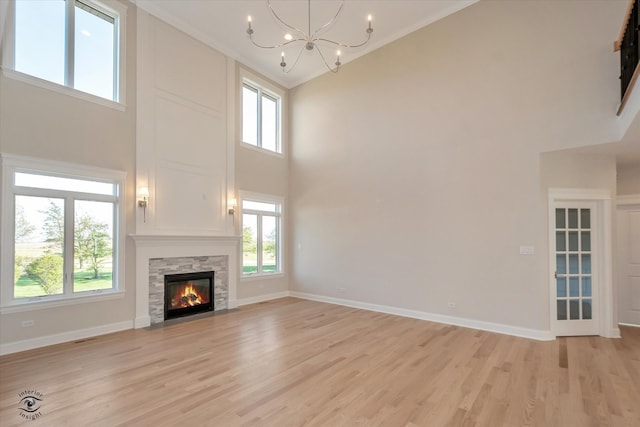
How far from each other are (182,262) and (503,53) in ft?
21.7

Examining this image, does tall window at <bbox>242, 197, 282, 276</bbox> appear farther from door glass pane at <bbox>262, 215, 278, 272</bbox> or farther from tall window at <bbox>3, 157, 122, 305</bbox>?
tall window at <bbox>3, 157, 122, 305</bbox>

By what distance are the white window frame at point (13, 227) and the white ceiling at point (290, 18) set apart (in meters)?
3.09

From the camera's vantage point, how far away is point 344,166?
23.3ft

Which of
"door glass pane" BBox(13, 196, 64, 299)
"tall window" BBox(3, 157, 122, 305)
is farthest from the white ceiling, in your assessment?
"door glass pane" BBox(13, 196, 64, 299)

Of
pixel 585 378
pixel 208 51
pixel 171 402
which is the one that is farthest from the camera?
pixel 208 51

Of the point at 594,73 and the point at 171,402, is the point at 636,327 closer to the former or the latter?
the point at 594,73

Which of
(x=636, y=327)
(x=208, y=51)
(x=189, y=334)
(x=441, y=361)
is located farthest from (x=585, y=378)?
(x=208, y=51)

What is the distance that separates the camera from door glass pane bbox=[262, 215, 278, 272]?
7684mm

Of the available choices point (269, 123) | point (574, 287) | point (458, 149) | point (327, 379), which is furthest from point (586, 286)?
point (269, 123)

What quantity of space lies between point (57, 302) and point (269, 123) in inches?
220

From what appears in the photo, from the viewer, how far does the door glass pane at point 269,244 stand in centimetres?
768

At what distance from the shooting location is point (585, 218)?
4984mm

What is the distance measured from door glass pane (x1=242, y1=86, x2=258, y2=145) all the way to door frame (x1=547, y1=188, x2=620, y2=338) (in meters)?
5.98

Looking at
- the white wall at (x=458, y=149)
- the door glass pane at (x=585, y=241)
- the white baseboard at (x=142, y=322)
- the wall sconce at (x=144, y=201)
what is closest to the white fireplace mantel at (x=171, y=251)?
the white baseboard at (x=142, y=322)
